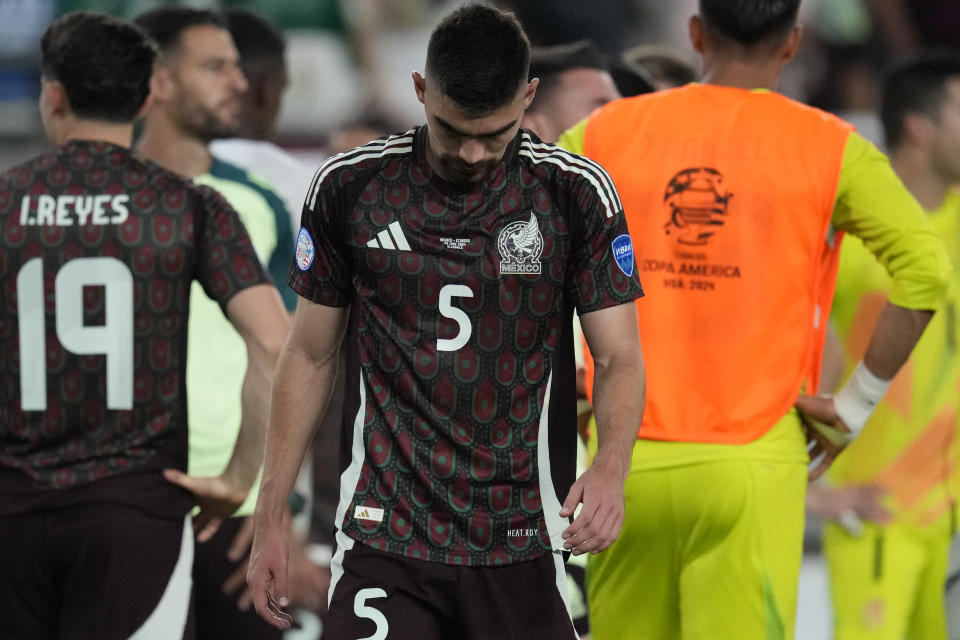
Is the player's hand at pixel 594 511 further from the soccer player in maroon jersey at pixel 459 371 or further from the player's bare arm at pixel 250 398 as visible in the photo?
the player's bare arm at pixel 250 398

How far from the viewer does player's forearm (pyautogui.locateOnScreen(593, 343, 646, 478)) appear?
3543 mm

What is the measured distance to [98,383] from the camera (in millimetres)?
4188

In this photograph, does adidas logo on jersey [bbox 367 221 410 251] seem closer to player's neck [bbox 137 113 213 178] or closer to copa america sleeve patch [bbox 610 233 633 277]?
copa america sleeve patch [bbox 610 233 633 277]

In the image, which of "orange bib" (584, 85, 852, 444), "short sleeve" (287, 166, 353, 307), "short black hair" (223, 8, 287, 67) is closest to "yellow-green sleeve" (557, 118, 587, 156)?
"orange bib" (584, 85, 852, 444)

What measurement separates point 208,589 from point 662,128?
218 cm

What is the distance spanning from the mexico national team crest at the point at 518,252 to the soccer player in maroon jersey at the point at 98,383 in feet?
3.18

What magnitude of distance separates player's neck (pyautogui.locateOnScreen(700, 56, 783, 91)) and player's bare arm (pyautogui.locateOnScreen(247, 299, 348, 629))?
1442mm

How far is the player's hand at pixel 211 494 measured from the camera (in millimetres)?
4285

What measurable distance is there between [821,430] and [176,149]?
2.51m

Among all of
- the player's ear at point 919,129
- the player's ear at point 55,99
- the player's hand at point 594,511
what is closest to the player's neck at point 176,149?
the player's ear at point 55,99

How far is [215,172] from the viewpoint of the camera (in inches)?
228

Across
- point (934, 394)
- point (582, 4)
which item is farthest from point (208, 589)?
point (582, 4)

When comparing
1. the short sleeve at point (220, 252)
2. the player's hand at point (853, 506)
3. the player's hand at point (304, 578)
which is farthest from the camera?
the player's hand at point (304, 578)

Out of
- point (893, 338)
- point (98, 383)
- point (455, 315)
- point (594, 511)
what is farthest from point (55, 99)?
point (893, 338)
